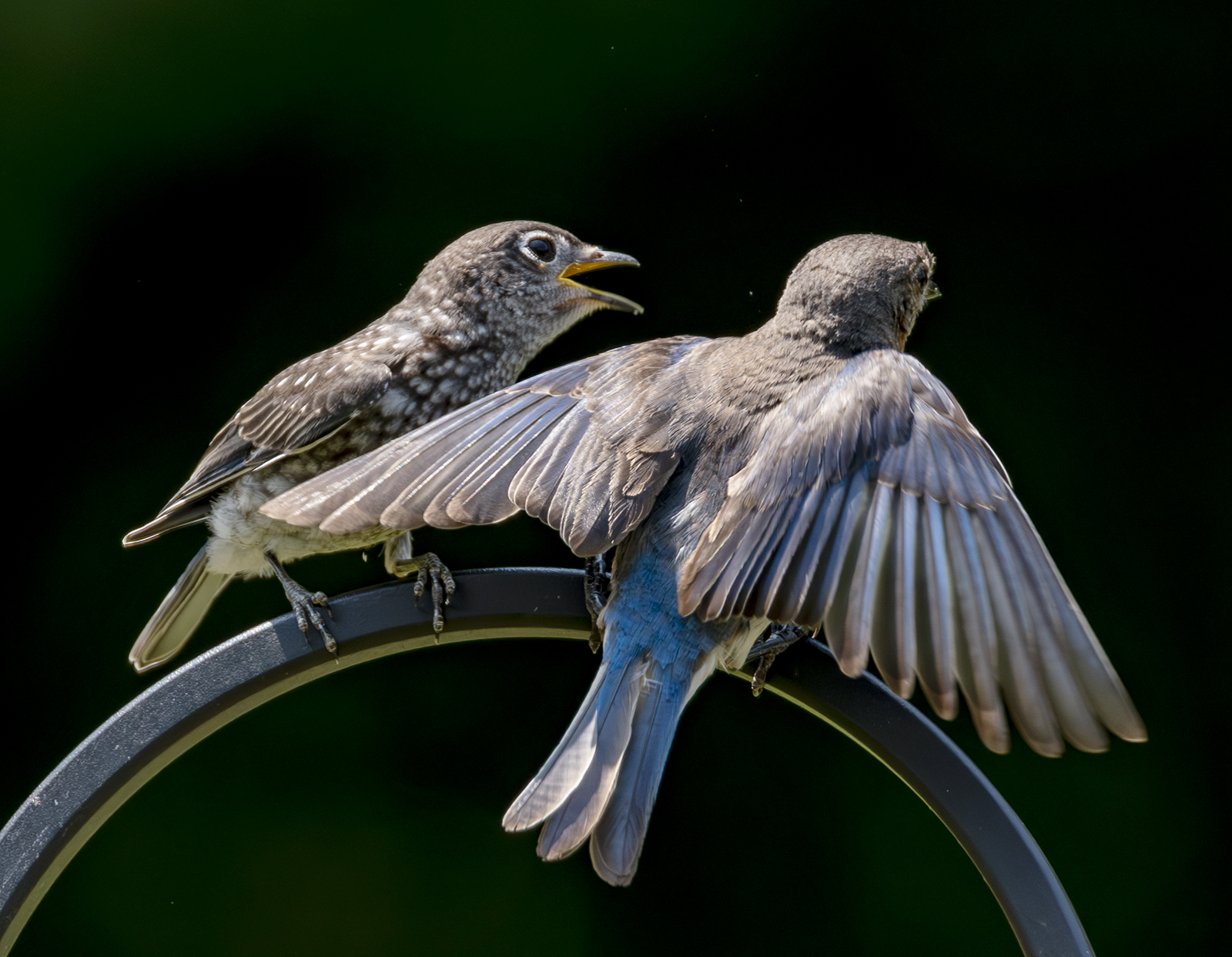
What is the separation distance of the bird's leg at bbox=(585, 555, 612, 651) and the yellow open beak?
532 millimetres

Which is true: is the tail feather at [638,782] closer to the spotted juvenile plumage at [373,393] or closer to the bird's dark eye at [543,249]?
the spotted juvenile plumage at [373,393]

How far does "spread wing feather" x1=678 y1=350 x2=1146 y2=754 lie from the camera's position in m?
1.04

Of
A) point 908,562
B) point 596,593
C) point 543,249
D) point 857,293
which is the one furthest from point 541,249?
point 908,562

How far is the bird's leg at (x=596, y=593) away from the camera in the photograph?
140cm

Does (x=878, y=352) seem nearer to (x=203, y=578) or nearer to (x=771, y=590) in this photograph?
(x=771, y=590)

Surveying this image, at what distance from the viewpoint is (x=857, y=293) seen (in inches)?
59.9

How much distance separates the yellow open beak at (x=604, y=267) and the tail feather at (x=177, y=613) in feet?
2.31

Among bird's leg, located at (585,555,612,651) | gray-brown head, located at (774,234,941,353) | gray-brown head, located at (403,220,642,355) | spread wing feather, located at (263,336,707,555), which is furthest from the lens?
gray-brown head, located at (403,220,642,355)

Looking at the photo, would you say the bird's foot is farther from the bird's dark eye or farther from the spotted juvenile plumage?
the bird's dark eye

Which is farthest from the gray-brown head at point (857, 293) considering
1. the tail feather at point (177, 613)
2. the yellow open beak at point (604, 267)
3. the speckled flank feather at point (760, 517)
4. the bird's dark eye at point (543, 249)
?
the tail feather at point (177, 613)

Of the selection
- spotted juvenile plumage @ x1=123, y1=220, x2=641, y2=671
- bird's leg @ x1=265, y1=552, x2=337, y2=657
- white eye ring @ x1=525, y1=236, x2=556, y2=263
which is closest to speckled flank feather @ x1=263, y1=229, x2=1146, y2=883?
bird's leg @ x1=265, y1=552, x2=337, y2=657

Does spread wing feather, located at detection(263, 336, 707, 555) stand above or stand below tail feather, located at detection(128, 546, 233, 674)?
above

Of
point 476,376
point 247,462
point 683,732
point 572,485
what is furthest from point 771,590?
point 683,732

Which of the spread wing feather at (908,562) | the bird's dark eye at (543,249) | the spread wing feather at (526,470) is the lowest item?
the spread wing feather at (908,562)
